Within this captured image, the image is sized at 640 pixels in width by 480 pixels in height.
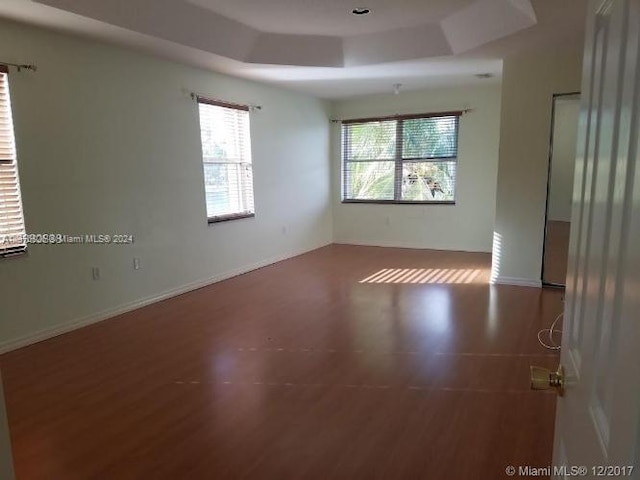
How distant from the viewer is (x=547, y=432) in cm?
219

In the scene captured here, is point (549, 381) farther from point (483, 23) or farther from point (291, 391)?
point (483, 23)

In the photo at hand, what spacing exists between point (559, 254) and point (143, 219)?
14.0ft

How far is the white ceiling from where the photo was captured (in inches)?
128

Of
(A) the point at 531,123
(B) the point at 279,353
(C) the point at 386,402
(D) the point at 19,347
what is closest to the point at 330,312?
(B) the point at 279,353

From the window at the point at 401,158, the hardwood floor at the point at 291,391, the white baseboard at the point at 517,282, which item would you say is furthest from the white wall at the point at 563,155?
the window at the point at 401,158

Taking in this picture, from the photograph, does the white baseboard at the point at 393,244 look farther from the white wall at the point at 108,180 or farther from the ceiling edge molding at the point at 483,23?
the ceiling edge molding at the point at 483,23

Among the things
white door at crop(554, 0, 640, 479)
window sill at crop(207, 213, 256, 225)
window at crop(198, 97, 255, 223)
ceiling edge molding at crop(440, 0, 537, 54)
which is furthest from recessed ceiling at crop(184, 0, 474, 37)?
white door at crop(554, 0, 640, 479)

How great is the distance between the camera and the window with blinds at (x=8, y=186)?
3.19 m

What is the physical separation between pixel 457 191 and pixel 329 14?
147 inches

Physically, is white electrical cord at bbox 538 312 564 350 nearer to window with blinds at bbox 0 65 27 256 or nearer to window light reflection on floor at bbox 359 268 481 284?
window light reflection on floor at bbox 359 268 481 284

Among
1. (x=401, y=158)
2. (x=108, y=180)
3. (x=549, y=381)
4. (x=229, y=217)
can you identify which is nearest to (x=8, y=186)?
(x=108, y=180)

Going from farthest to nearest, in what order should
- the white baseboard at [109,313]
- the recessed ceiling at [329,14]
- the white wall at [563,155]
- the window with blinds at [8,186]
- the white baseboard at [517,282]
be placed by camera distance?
the white baseboard at [517,282]
the white wall at [563,155]
the recessed ceiling at [329,14]
the white baseboard at [109,313]
the window with blinds at [8,186]

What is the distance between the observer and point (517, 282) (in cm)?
493

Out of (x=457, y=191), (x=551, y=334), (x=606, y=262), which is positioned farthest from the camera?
(x=457, y=191)
